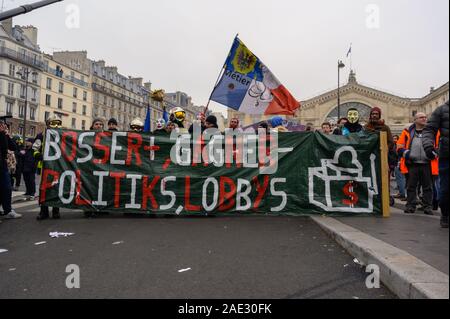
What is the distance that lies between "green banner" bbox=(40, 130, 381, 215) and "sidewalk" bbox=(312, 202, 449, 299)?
0.67 m

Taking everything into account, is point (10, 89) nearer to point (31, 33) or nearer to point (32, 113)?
point (32, 113)

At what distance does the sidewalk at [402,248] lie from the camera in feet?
8.21

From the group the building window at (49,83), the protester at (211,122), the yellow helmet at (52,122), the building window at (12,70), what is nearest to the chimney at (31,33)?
the building window at (49,83)

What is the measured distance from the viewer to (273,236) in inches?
189

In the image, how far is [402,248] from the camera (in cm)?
361

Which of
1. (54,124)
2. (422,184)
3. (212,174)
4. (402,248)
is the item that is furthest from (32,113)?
(402,248)

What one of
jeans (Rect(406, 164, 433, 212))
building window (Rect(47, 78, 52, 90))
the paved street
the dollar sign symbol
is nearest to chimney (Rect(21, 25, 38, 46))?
building window (Rect(47, 78, 52, 90))

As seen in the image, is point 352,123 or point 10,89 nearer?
point 352,123

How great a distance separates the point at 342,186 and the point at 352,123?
180 cm

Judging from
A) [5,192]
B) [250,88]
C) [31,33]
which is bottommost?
[5,192]

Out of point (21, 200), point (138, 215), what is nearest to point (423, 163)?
point (138, 215)

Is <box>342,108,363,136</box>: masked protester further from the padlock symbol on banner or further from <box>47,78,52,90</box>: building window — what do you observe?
<box>47,78,52,90</box>: building window

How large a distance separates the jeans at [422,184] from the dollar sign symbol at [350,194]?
1.18 m
